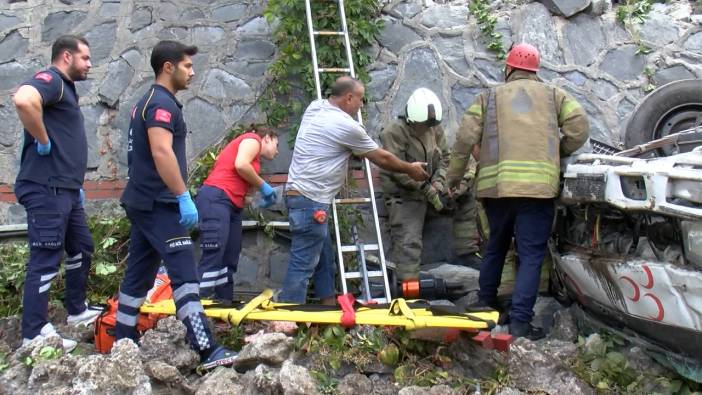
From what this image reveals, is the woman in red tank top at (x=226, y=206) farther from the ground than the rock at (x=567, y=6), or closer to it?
closer to it

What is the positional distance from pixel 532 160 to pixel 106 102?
12.3 feet

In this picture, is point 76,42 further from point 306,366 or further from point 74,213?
point 306,366

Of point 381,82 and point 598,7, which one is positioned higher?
point 598,7

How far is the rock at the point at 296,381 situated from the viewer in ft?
10.7

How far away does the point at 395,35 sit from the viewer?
670cm

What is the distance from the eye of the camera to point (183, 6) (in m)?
6.66

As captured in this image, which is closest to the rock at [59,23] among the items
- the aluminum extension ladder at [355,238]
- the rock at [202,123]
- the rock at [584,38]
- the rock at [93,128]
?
the rock at [93,128]

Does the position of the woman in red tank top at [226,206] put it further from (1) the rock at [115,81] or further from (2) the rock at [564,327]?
(2) the rock at [564,327]

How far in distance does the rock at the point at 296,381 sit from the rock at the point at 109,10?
173 inches

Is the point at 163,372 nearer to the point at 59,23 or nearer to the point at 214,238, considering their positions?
the point at 214,238

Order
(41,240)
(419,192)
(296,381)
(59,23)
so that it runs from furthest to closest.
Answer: (59,23), (419,192), (41,240), (296,381)

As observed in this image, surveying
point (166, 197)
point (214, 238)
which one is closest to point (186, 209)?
point (166, 197)

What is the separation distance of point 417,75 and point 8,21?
366 centimetres

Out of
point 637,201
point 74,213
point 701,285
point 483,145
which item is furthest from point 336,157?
point 701,285
